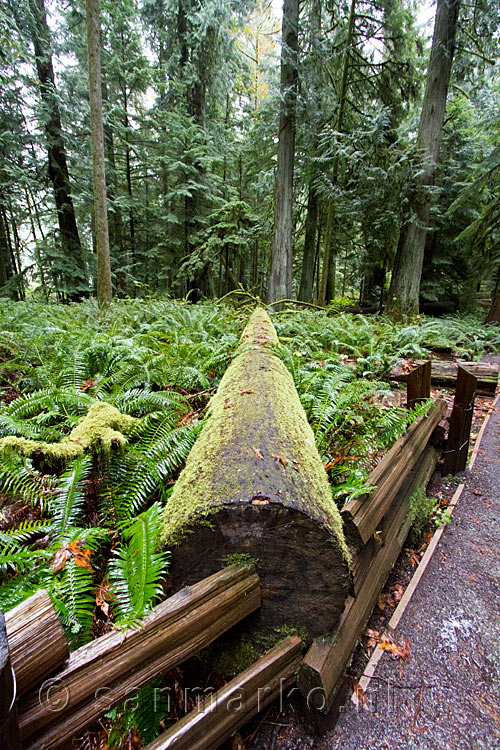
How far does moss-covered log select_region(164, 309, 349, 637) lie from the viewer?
3.58 feet

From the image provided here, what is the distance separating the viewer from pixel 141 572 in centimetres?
108

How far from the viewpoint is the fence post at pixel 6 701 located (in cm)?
54

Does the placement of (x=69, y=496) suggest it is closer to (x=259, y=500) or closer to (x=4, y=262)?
(x=259, y=500)

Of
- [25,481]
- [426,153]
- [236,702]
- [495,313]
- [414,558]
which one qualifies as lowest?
[414,558]

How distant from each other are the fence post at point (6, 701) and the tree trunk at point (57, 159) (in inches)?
481

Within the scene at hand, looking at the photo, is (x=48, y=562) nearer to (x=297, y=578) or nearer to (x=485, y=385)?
(x=297, y=578)

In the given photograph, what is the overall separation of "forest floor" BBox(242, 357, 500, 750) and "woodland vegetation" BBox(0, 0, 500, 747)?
2.35ft

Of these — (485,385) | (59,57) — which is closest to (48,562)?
(485,385)

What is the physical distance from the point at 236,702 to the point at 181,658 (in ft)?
1.08

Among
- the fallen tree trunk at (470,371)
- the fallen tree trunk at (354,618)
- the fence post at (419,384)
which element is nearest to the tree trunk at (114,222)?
the fallen tree trunk at (470,371)

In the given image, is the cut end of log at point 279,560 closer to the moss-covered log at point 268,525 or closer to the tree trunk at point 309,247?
the moss-covered log at point 268,525

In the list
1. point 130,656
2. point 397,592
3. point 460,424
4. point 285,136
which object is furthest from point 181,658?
point 285,136

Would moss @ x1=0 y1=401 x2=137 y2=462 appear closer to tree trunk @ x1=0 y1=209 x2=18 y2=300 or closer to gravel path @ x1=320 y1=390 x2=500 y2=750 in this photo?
gravel path @ x1=320 y1=390 x2=500 y2=750

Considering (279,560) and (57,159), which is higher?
(57,159)
